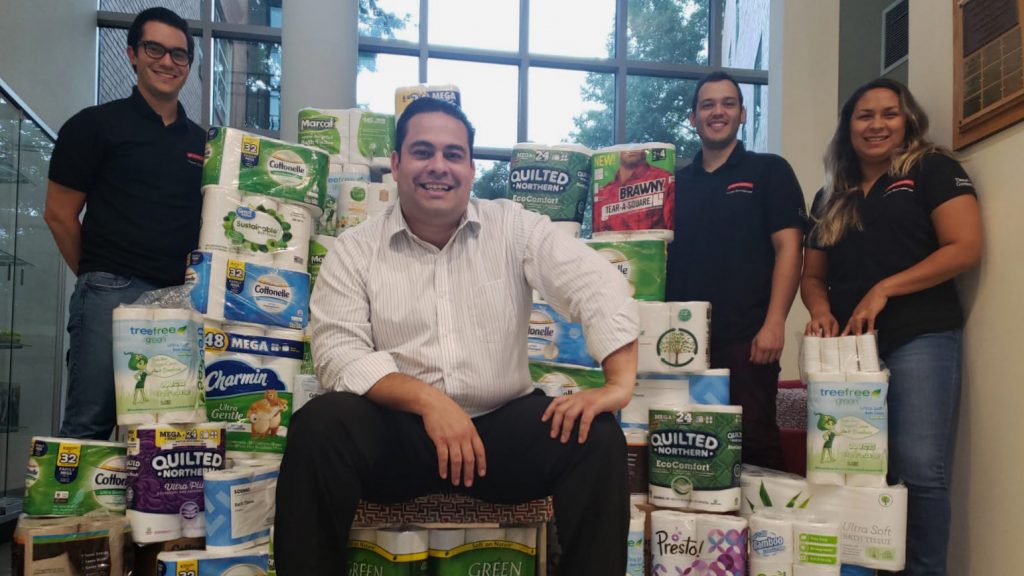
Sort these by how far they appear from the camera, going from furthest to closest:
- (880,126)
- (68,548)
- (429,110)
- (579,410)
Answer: (880,126) → (68,548) → (429,110) → (579,410)

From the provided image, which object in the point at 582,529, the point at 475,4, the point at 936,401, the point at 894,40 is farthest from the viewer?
the point at 475,4

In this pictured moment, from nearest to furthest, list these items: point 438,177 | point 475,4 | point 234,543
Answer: point 438,177 → point 234,543 → point 475,4

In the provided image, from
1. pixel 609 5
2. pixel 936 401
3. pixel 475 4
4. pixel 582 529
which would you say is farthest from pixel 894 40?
pixel 582 529

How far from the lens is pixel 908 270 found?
2223mm

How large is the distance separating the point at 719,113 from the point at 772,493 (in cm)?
120

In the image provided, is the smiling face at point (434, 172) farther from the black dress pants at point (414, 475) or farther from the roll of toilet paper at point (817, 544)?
the roll of toilet paper at point (817, 544)

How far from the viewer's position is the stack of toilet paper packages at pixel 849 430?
217cm

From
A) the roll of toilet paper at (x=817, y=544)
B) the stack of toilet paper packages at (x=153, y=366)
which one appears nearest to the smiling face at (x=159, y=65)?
the stack of toilet paper packages at (x=153, y=366)

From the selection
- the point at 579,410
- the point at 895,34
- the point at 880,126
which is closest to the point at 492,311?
the point at 579,410

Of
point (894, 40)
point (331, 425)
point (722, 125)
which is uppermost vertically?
point (894, 40)

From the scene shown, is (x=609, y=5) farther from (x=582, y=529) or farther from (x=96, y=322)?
(x=582, y=529)

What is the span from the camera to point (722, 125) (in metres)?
2.67

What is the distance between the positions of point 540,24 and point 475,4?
53 centimetres

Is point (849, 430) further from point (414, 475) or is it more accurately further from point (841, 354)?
point (414, 475)
